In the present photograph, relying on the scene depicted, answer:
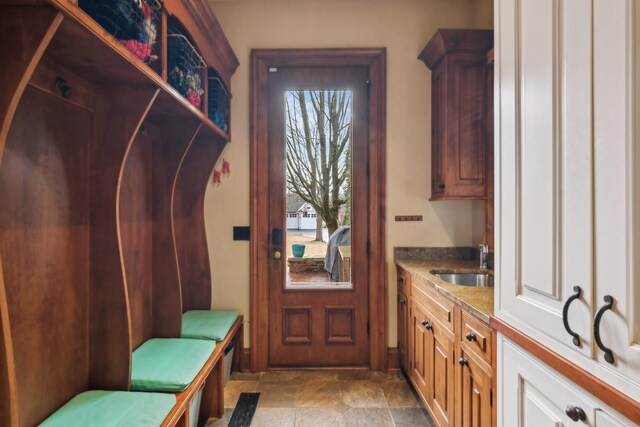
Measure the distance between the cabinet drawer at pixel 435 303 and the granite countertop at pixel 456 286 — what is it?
41 millimetres

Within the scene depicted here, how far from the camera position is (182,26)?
1822 millimetres

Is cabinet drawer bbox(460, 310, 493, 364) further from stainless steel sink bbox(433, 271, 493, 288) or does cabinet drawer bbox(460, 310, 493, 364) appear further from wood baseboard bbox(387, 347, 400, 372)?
wood baseboard bbox(387, 347, 400, 372)

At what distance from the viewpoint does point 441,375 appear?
1836 mm

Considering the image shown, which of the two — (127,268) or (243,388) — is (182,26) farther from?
(243,388)

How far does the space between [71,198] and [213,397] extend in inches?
55.7

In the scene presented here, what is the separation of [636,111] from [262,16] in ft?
8.79

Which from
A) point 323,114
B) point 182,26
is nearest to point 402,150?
point 323,114

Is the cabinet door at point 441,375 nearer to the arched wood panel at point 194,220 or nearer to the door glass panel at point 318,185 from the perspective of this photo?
the door glass panel at point 318,185

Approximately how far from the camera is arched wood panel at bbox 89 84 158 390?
1472 millimetres

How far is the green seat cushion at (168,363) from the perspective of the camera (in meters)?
1.52

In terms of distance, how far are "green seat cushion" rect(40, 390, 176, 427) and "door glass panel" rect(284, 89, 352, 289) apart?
1465mm

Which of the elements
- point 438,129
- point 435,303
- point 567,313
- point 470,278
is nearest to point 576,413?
point 567,313

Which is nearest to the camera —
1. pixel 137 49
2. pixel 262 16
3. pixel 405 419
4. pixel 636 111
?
pixel 636 111

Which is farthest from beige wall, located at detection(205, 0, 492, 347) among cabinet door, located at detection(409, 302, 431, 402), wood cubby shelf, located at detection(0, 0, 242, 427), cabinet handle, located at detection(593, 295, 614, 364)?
cabinet handle, located at detection(593, 295, 614, 364)
